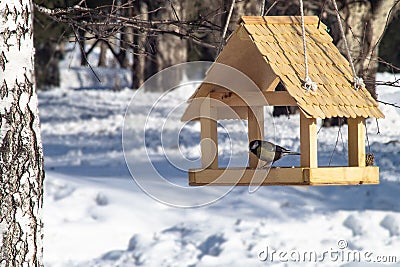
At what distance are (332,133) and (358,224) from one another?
3429 millimetres

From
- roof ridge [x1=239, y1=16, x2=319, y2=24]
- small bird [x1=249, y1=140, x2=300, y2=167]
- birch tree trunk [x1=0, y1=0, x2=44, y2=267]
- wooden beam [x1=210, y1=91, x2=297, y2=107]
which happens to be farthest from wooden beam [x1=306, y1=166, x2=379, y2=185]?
birch tree trunk [x1=0, y1=0, x2=44, y2=267]

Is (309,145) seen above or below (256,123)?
below

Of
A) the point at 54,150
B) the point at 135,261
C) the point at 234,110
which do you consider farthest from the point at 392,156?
the point at 54,150

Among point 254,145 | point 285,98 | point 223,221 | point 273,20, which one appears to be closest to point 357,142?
point 285,98

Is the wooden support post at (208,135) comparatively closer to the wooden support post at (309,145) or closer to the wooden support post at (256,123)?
the wooden support post at (256,123)

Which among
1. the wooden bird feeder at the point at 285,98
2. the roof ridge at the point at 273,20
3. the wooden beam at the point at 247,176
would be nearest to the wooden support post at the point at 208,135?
the wooden bird feeder at the point at 285,98

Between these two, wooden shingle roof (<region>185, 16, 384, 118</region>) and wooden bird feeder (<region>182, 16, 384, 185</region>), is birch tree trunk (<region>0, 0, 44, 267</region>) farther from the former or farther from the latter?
wooden shingle roof (<region>185, 16, 384, 118</region>)

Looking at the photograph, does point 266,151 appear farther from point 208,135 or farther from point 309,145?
point 208,135

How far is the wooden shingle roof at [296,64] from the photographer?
366 cm

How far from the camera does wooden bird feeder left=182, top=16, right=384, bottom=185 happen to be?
3658 mm

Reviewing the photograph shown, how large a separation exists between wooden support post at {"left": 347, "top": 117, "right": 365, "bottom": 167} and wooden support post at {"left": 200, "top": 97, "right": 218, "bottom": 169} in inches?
28.7

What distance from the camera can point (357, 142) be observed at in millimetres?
3879

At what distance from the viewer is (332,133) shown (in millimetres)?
10250

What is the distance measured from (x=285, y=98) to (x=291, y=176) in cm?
48
